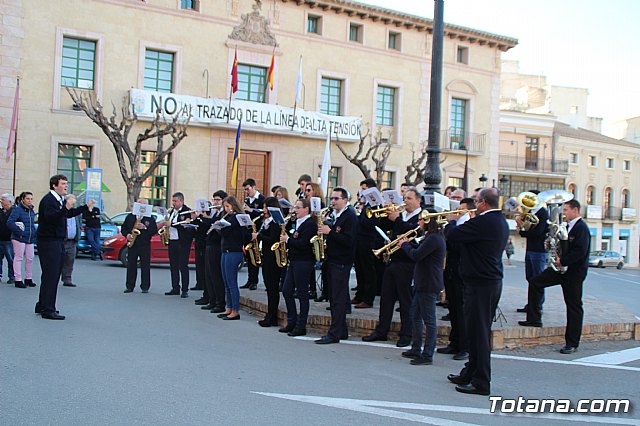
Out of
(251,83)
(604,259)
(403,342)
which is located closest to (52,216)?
(403,342)

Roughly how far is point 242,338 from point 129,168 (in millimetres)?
19172

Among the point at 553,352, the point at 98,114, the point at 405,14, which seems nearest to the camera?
the point at 553,352

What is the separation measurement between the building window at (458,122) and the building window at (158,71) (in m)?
15.5

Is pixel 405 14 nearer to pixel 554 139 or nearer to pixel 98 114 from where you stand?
pixel 98 114

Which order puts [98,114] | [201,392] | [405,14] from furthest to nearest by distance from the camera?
1. [405,14]
2. [98,114]
3. [201,392]

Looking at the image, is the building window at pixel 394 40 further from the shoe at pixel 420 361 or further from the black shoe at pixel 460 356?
the shoe at pixel 420 361

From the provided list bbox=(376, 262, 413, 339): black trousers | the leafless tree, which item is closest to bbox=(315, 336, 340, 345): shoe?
bbox=(376, 262, 413, 339): black trousers

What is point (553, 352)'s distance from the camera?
902 cm

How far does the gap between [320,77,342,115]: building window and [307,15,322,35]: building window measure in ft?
7.40

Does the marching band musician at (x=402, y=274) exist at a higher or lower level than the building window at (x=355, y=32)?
lower

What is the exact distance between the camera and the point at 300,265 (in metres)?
9.22

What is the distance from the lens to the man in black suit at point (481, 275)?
22.0ft

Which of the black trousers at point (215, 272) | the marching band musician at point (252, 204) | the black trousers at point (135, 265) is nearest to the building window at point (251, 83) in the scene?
the black trousers at point (135, 265)

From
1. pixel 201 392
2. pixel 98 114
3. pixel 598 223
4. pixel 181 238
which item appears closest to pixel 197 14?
pixel 98 114
